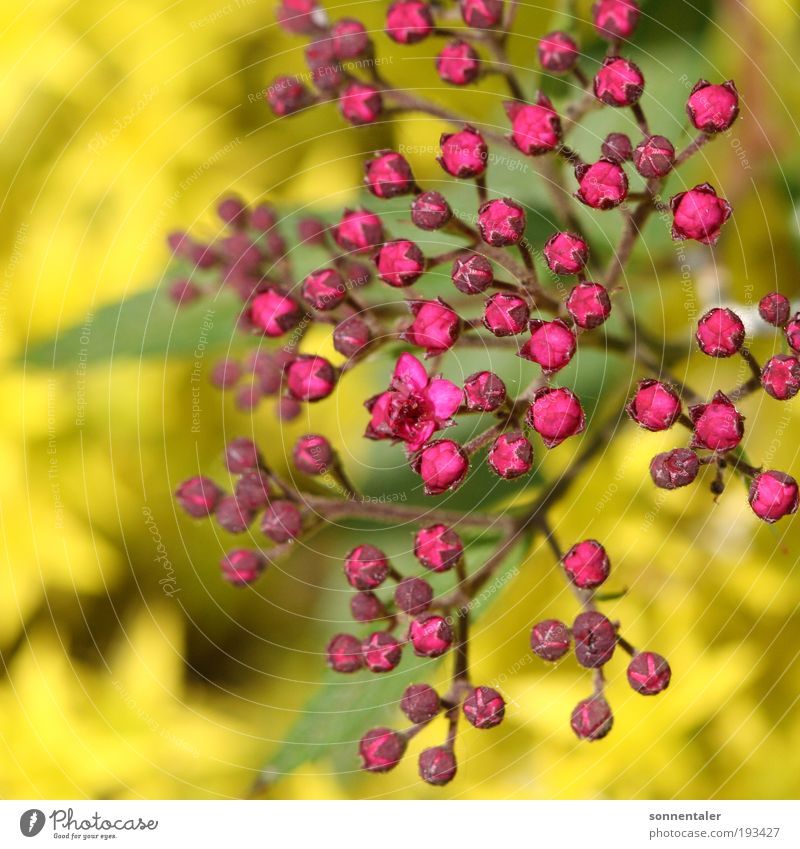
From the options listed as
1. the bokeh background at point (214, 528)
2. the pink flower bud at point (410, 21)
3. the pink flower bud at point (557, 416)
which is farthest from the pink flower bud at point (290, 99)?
the pink flower bud at point (557, 416)

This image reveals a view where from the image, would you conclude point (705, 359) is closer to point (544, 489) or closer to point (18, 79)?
point (544, 489)

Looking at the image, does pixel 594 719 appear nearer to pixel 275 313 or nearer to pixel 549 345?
pixel 549 345

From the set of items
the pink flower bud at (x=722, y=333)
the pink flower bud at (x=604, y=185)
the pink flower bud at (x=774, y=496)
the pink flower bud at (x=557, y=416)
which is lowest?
the pink flower bud at (x=774, y=496)

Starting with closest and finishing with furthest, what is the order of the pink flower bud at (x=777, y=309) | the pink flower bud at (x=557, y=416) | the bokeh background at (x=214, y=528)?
the pink flower bud at (x=557, y=416), the pink flower bud at (x=777, y=309), the bokeh background at (x=214, y=528)

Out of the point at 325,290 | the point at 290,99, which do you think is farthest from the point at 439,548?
the point at 290,99

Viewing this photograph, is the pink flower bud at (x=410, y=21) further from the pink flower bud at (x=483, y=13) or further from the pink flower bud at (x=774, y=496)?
the pink flower bud at (x=774, y=496)

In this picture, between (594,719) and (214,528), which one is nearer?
(594,719)

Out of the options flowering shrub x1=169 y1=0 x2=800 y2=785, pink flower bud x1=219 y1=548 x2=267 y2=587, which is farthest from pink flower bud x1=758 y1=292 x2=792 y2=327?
pink flower bud x1=219 y1=548 x2=267 y2=587

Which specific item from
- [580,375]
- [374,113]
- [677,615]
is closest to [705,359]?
[580,375]
